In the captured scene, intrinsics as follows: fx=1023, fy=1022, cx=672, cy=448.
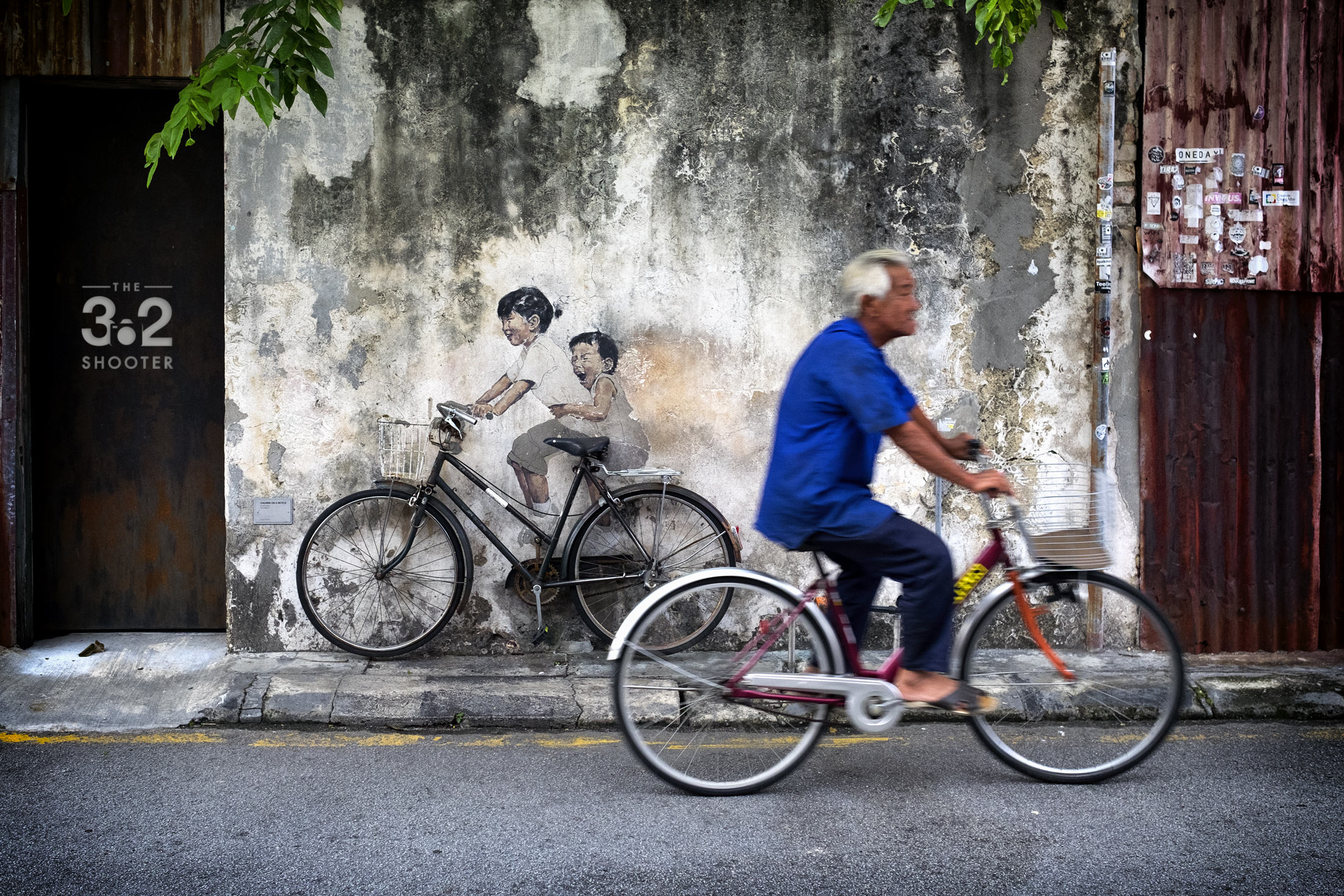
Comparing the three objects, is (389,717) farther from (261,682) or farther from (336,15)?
(336,15)

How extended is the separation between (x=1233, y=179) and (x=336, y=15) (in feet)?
16.2

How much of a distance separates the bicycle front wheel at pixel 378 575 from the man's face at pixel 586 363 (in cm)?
116

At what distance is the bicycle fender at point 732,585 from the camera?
12.3 ft

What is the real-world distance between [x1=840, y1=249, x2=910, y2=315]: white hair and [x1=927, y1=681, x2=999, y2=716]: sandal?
4.75ft

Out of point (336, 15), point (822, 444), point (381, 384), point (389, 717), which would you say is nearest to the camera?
point (822, 444)

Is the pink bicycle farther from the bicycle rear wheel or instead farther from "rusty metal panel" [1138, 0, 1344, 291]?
"rusty metal panel" [1138, 0, 1344, 291]

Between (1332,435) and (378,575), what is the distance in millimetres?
5573

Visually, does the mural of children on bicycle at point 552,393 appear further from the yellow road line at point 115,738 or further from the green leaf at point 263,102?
the yellow road line at point 115,738

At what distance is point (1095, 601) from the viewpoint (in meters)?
4.58

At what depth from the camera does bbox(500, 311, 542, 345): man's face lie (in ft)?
19.4

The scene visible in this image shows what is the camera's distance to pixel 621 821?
360cm

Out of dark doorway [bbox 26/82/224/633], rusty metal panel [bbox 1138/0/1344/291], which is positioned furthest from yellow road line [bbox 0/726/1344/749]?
rusty metal panel [bbox 1138/0/1344/291]

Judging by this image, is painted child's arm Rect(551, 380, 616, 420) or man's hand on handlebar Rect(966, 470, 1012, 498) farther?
painted child's arm Rect(551, 380, 616, 420)

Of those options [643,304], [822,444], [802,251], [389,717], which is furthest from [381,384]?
[822,444]
